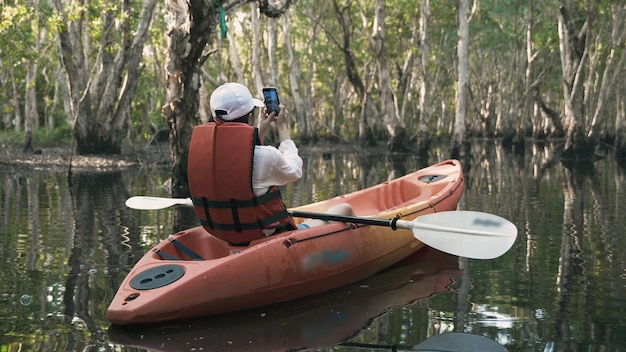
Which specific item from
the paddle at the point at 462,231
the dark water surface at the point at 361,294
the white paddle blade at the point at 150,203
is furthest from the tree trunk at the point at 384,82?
the paddle at the point at 462,231

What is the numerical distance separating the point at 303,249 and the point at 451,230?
1100 mm

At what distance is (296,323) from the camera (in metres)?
5.04

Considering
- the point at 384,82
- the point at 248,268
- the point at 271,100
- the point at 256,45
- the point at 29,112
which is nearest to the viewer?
the point at 248,268

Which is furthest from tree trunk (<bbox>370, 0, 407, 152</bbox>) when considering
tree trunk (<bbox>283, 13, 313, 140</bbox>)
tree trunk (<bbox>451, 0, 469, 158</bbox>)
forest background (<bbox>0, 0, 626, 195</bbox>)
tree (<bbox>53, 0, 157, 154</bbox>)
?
tree (<bbox>53, 0, 157, 154</bbox>)

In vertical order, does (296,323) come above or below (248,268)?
below

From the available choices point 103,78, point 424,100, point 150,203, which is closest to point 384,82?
point 424,100

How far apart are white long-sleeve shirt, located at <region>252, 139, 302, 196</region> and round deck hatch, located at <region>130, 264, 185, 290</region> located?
2.50 ft

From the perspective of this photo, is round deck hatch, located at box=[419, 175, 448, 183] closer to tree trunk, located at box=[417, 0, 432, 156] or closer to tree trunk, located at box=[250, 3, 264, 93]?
tree trunk, located at box=[417, 0, 432, 156]

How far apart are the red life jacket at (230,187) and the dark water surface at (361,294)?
59 centimetres

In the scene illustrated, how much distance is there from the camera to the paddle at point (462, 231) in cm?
565

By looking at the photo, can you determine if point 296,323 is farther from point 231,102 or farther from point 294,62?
point 294,62

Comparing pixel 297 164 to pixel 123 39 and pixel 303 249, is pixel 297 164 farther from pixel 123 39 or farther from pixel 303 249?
pixel 123 39

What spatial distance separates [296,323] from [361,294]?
93cm

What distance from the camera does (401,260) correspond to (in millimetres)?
7062
